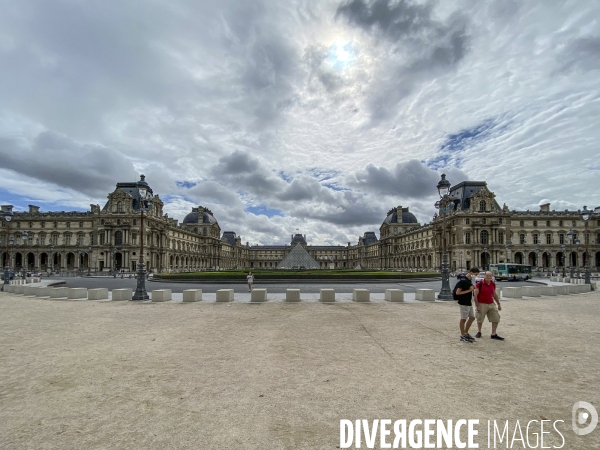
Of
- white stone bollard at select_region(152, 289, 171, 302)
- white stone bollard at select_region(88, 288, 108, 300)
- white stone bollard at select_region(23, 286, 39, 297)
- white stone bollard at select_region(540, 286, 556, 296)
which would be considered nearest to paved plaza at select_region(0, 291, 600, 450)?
white stone bollard at select_region(152, 289, 171, 302)

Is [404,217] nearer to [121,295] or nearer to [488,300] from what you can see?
[121,295]

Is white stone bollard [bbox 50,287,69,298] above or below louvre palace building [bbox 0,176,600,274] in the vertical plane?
below

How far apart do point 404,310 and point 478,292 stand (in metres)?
6.39

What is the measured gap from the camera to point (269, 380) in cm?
625

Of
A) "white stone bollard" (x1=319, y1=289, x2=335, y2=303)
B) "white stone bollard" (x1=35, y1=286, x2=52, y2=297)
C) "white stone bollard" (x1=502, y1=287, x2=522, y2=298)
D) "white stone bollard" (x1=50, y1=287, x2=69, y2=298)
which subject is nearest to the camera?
"white stone bollard" (x1=319, y1=289, x2=335, y2=303)

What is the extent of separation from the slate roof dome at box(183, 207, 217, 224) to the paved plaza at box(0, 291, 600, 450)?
106 m

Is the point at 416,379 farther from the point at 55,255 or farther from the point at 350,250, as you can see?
the point at 350,250

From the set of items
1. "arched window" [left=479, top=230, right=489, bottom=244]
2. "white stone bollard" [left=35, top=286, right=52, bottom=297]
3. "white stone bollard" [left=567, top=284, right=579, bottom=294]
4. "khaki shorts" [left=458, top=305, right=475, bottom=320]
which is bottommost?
"white stone bollard" [left=567, top=284, right=579, bottom=294]

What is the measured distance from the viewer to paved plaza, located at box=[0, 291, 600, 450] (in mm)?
4438

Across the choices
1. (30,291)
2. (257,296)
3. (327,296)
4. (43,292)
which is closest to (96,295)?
(43,292)

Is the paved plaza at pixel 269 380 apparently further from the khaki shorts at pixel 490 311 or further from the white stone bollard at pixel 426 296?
the white stone bollard at pixel 426 296

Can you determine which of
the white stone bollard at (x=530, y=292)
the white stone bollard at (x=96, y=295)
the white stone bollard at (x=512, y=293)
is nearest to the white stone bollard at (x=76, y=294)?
the white stone bollard at (x=96, y=295)

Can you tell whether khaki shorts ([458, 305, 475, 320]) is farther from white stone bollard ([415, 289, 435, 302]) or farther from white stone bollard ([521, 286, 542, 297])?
white stone bollard ([521, 286, 542, 297])

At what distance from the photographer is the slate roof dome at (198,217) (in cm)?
11488
